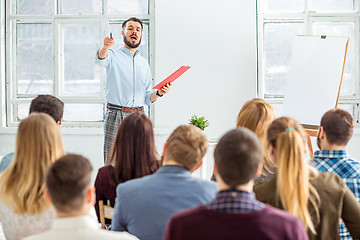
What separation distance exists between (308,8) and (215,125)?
5.52ft

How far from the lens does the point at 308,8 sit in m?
5.38

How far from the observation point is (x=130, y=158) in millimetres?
2340

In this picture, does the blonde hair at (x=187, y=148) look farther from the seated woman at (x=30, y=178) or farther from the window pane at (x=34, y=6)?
the window pane at (x=34, y=6)

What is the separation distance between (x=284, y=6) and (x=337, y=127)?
10.8 ft

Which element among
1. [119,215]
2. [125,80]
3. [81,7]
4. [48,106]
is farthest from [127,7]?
[119,215]

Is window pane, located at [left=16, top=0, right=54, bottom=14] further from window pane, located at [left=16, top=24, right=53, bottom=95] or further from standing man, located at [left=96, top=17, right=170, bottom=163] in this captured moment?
standing man, located at [left=96, top=17, right=170, bottom=163]

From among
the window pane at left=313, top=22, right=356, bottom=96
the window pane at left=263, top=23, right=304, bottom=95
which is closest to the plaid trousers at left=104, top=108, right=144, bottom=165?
the window pane at left=263, top=23, right=304, bottom=95

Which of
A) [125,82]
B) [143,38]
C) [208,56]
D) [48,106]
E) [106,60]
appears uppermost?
[143,38]

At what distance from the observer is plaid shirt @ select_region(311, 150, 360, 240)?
2.33 m

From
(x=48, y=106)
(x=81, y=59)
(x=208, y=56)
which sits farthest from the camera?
(x=81, y=59)

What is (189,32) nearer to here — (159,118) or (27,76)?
(159,118)

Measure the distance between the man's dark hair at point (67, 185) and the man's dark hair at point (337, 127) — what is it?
1.40 meters

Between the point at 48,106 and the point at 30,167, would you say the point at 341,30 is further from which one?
the point at 30,167

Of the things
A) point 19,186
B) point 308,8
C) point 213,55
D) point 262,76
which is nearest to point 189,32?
point 213,55
